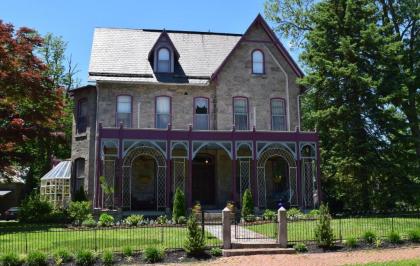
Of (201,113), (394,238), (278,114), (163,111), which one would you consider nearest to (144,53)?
(163,111)

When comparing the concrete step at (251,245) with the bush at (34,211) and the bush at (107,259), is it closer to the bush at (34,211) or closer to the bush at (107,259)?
the bush at (107,259)

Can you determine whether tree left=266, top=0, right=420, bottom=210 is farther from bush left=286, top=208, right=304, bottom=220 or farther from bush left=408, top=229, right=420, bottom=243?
bush left=408, top=229, right=420, bottom=243

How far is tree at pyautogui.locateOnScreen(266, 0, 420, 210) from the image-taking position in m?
26.2

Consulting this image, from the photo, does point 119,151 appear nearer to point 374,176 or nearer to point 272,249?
point 272,249

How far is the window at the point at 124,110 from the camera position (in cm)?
2848

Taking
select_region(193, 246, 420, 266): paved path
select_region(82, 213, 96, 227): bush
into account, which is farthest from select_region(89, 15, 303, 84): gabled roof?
select_region(193, 246, 420, 266): paved path

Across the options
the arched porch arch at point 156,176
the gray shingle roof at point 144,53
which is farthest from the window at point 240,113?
the arched porch arch at point 156,176

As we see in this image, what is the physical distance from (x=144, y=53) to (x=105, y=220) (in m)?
12.1

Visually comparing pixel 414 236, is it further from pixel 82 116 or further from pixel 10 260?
pixel 82 116

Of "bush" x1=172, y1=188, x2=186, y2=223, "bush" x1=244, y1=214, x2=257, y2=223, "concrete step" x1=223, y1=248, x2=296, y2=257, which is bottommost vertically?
"concrete step" x1=223, y1=248, x2=296, y2=257

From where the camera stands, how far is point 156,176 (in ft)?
93.5

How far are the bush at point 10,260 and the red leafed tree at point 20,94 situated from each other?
10.0m

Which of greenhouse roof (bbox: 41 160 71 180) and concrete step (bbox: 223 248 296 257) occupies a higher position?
greenhouse roof (bbox: 41 160 71 180)

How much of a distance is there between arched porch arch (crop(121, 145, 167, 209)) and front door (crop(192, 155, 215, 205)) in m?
2.17
